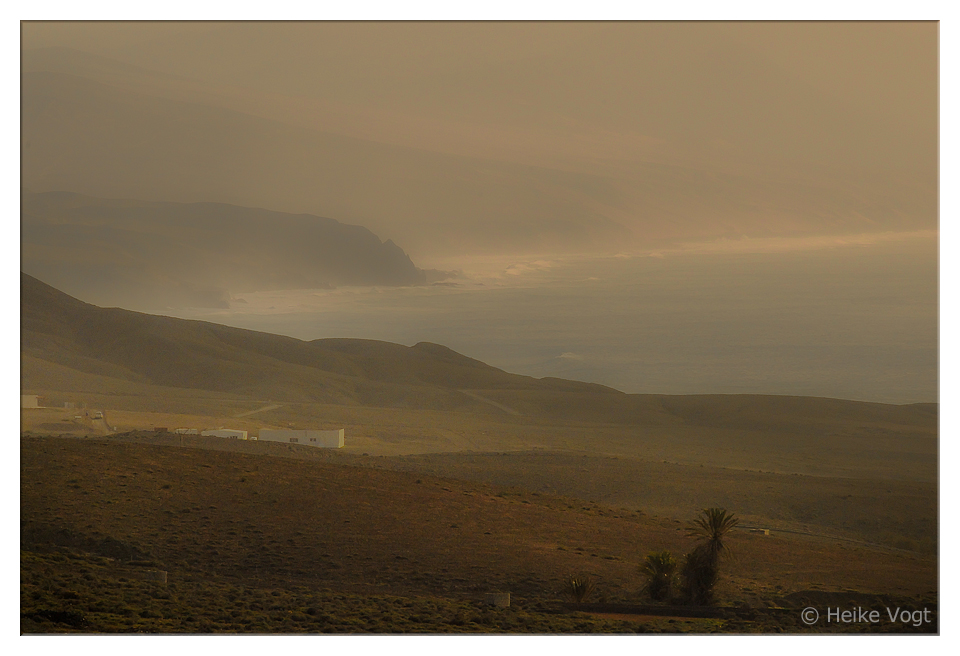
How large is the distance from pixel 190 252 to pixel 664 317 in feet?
33.1

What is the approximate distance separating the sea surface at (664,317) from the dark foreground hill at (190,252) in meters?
0.55

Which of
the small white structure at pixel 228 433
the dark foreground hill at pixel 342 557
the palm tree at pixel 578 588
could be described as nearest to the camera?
the dark foreground hill at pixel 342 557

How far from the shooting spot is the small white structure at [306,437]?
1767 centimetres

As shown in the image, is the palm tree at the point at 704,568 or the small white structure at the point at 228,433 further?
the small white structure at the point at 228,433

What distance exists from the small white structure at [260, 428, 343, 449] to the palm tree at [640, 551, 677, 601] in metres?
8.85

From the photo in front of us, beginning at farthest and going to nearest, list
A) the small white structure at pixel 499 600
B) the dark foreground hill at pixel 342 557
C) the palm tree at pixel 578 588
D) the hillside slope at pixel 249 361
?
the hillside slope at pixel 249 361 < the palm tree at pixel 578 588 < the small white structure at pixel 499 600 < the dark foreground hill at pixel 342 557

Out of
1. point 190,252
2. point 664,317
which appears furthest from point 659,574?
point 190,252

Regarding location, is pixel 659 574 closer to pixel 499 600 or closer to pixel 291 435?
pixel 499 600

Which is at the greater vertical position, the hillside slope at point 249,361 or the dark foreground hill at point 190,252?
the dark foreground hill at point 190,252

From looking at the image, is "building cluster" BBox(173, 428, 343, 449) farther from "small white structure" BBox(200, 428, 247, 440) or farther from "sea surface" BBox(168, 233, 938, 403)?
"sea surface" BBox(168, 233, 938, 403)

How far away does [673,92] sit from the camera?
46.8 feet

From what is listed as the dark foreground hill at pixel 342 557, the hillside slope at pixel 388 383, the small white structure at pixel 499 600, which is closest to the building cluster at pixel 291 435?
the hillside slope at pixel 388 383

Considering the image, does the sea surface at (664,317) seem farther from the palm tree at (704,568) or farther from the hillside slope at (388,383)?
the palm tree at (704,568)

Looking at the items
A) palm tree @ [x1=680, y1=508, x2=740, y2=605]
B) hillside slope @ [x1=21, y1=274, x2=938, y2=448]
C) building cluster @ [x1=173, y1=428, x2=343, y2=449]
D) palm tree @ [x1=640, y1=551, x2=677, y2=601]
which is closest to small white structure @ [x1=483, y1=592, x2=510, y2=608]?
palm tree @ [x1=640, y1=551, x2=677, y2=601]
